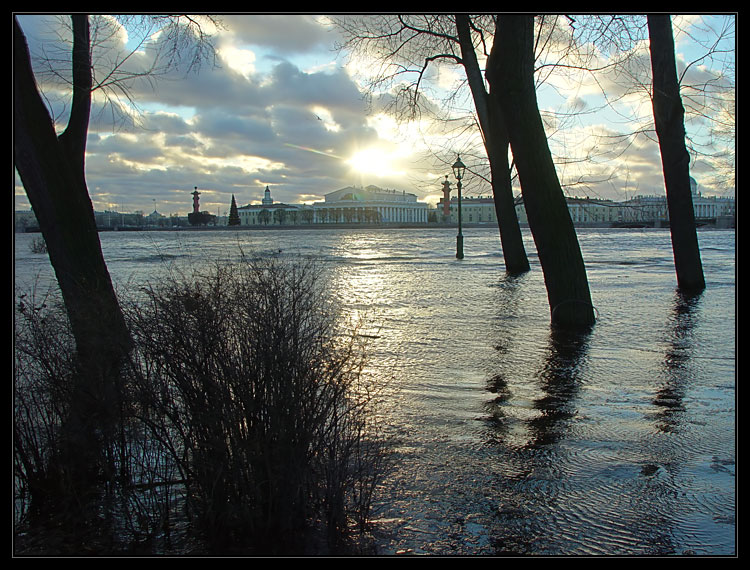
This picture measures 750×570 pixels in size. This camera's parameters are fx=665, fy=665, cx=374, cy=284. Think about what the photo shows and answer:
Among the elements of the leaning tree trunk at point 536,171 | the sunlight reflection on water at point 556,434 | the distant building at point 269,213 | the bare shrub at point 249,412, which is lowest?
the sunlight reflection on water at point 556,434

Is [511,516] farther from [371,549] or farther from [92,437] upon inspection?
[92,437]

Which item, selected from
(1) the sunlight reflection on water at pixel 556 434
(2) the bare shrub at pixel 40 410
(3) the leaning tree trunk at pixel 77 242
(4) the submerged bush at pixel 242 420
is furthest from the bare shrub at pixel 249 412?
(2) the bare shrub at pixel 40 410

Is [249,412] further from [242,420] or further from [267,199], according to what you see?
[267,199]

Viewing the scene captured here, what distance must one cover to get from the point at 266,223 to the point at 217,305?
160273 millimetres

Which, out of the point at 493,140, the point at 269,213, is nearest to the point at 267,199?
the point at 269,213

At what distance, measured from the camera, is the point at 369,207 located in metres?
166

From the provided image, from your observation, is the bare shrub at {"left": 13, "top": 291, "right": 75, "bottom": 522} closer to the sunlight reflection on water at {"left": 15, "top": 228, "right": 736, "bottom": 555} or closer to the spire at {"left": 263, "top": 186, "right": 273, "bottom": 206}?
the sunlight reflection on water at {"left": 15, "top": 228, "right": 736, "bottom": 555}

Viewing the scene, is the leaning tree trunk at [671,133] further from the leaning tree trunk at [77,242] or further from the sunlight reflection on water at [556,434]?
the leaning tree trunk at [77,242]

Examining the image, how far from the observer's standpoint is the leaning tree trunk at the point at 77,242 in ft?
12.0

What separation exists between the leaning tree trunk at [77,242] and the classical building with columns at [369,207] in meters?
148

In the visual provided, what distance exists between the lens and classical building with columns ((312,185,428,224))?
161875mm

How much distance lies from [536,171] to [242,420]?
7.40 metres

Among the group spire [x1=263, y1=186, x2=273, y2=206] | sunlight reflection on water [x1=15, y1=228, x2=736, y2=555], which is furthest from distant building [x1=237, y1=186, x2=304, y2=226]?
sunlight reflection on water [x1=15, y1=228, x2=736, y2=555]

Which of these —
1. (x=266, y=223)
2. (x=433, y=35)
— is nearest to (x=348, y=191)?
(x=266, y=223)
